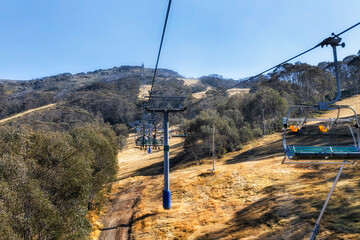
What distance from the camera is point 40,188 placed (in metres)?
12.9

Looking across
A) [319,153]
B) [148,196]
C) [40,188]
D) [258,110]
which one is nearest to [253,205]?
[319,153]

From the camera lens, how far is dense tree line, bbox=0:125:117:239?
10.8m

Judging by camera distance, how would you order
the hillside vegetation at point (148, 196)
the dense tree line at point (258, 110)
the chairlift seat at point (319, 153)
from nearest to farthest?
the chairlift seat at point (319, 153) < the hillside vegetation at point (148, 196) < the dense tree line at point (258, 110)

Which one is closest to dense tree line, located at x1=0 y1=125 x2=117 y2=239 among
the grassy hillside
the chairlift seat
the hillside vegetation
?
the hillside vegetation

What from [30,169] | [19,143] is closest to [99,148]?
[19,143]

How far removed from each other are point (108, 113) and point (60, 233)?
10467 centimetres

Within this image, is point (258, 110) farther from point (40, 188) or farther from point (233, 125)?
point (40, 188)

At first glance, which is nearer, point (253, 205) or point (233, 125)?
point (253, 205)

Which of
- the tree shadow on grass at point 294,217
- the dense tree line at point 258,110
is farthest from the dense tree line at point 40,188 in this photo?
the dense tree line at point 258,110

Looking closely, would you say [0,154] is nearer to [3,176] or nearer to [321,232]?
[3,176]

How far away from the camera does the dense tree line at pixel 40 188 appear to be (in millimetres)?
10820

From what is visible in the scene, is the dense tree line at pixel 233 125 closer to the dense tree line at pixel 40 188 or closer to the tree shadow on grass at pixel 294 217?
the tree shadow on grass at pixel 294 217

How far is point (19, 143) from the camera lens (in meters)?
15.2

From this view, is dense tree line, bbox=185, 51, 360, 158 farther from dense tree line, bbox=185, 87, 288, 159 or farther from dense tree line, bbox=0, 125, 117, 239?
dense tree line, bbox=0, 125, 117, 239
